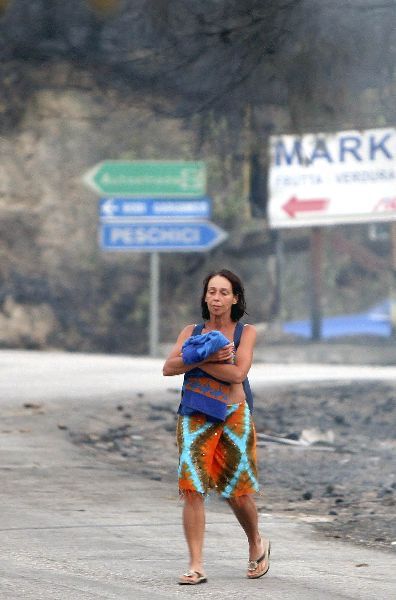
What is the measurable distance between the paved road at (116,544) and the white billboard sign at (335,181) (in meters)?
14.0

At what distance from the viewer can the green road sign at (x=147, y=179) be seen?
26.0m

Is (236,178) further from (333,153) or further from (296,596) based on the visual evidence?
(296,596)

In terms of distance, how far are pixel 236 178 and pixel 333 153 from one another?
2.52 metres

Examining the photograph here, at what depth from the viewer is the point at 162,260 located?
3045 cm

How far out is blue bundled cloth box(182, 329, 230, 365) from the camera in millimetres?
6996

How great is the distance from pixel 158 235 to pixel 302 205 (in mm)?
2794

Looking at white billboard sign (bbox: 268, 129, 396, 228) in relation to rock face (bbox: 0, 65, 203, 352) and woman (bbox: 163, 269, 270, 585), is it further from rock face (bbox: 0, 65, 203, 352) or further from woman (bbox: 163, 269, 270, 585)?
woman (bbox: 163, 269, 270, 585)

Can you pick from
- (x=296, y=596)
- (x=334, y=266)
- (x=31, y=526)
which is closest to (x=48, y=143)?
(x=334, y=266)

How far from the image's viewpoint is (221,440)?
7.22 meters

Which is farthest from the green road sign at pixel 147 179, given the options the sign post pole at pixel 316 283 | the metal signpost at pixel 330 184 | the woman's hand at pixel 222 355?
the woman's hand at pixel 222 355

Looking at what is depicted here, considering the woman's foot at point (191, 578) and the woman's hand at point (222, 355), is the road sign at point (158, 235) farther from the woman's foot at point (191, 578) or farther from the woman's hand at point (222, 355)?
the woman's foot at point (191, 578)

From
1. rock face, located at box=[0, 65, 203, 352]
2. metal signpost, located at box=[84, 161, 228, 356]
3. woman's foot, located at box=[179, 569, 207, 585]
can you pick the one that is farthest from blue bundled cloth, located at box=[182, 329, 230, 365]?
rock face, located at box=[0, 65, 203, 352]

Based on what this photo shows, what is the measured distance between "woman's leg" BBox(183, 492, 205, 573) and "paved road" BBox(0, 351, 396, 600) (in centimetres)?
13

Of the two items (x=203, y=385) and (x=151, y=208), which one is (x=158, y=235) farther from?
(x=203, y=385)
